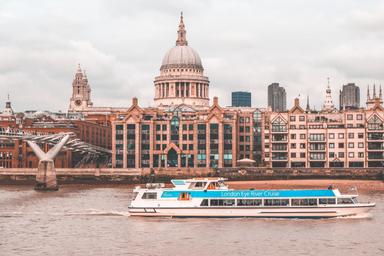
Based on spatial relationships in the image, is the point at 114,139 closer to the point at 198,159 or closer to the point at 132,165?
the point at 132,165

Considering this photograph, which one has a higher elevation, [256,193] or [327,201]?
[256,193]

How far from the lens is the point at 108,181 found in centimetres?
13900

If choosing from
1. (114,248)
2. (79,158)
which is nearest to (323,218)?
(114,248)

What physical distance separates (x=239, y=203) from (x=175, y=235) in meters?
10.7

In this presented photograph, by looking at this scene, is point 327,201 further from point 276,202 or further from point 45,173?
point 45,173

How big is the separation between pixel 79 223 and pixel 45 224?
2.59 metres

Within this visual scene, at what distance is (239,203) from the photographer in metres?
70.5

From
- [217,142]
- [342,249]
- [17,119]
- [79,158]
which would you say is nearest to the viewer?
[342,249]

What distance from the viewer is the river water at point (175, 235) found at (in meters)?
54.5

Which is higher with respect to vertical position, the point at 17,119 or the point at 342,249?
the point at 17,119

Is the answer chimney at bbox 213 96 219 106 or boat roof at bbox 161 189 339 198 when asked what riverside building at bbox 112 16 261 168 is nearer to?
chimney at bbox 213 96 219 106

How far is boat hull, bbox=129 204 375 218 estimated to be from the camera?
228ft

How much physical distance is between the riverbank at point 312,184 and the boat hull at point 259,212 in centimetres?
4407

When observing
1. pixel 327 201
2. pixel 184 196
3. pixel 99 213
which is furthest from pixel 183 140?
pixel 327 201
